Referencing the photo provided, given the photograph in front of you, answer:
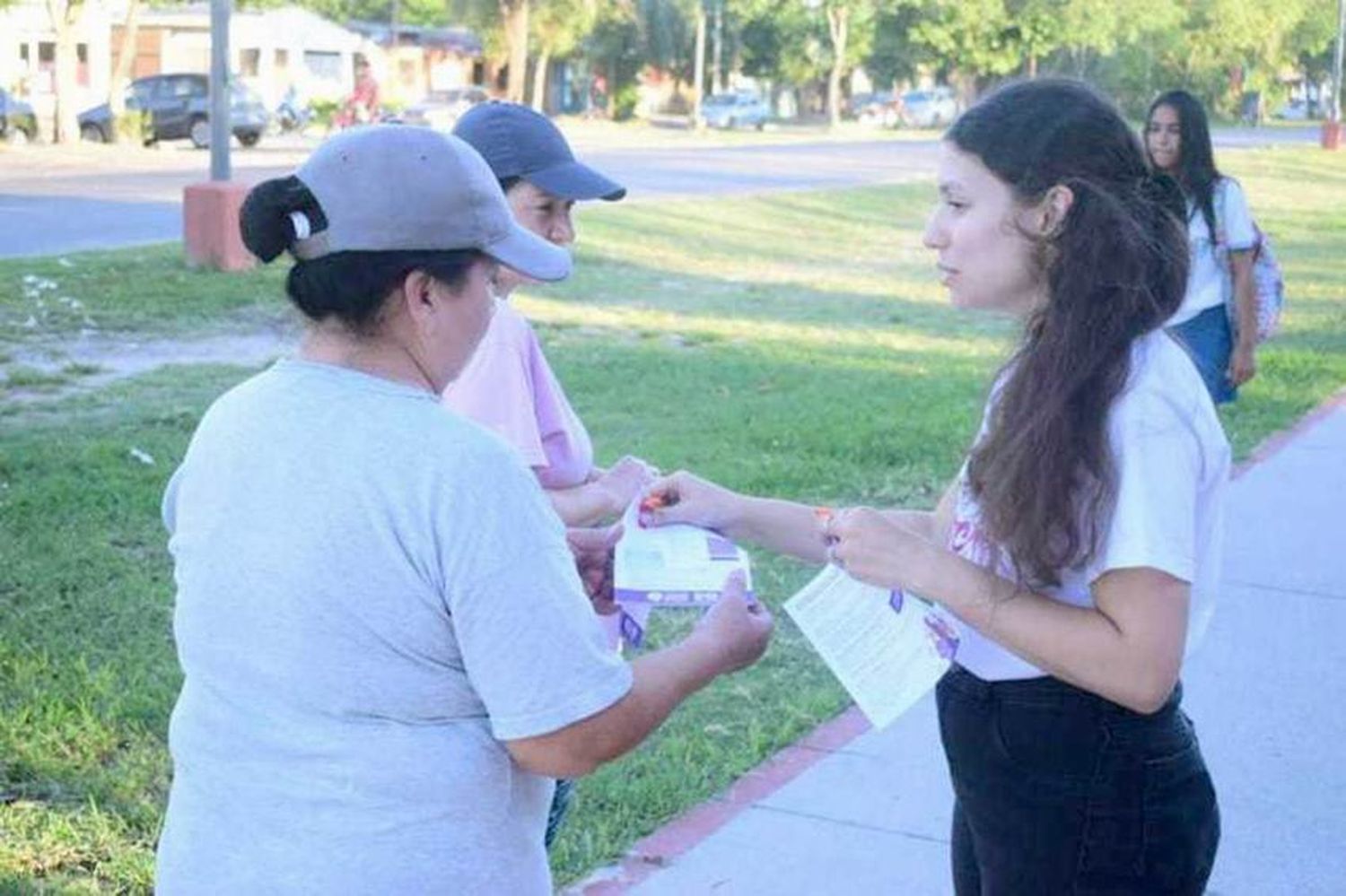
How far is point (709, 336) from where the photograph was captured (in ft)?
45.6

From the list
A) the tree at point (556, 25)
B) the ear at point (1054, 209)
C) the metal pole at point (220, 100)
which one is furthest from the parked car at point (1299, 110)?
the ear at point (1054, 209)

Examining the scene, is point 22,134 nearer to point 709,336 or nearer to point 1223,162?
point 1223,162

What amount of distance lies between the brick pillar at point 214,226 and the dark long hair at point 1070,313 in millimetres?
13161

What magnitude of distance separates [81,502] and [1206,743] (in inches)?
175

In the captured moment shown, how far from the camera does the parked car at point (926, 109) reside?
72.4m

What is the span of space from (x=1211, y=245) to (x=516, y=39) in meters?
55.1

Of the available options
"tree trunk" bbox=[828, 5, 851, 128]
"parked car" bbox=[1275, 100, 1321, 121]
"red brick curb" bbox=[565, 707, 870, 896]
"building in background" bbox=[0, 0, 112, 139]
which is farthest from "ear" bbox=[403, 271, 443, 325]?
"parked car" bbox=[1275, 100, 1321, 121]

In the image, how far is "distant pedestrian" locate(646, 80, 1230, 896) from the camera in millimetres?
2254

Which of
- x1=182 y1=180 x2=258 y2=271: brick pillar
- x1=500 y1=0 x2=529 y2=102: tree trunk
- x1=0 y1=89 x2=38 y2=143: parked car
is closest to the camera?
x1=182 y1=180 x2=258 y2=271: brick pillar

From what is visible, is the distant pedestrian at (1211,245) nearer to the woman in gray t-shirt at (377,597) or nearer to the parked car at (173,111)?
→ the woman in gray t-shirt at (377,597)

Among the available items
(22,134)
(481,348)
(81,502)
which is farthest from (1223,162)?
(481,348)

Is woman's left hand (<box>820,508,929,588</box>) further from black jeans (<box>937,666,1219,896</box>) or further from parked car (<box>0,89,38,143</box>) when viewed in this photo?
parked car (<box>0,89,38,143</box>)

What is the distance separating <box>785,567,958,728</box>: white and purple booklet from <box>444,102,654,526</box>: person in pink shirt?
0.52 m

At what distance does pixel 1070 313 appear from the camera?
232cm
